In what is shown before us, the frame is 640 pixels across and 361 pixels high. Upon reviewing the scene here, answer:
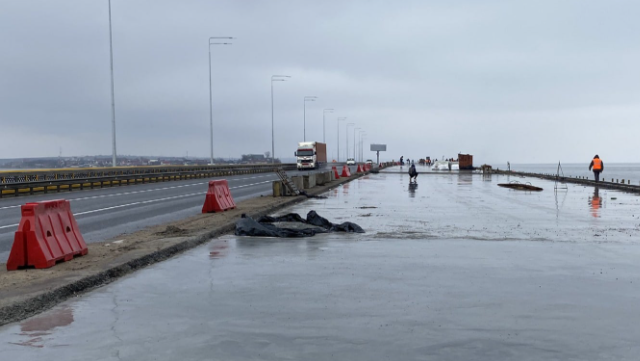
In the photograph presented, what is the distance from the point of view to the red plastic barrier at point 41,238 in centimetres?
962

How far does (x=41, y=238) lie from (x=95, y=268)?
37.8 inches

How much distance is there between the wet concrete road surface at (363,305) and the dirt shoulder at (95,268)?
0.27 meters

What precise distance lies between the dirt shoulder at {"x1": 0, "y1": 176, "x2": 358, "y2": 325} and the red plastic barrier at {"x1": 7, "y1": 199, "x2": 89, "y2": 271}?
19 cm

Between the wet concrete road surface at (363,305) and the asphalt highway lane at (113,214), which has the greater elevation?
the wet concrete road surface at (363,305)

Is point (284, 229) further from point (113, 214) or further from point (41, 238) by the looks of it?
point (113, 214)

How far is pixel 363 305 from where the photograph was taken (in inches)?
296

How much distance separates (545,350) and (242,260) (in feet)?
20.5

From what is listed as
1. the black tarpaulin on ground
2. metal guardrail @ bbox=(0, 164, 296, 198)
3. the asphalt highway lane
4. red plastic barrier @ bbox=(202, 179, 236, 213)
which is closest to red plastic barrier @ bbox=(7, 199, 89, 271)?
the asphalt highway lane

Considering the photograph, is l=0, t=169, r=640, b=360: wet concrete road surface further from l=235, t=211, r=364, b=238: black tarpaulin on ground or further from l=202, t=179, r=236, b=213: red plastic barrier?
l=202, t=179, r=236, b=213: red plastic barrier

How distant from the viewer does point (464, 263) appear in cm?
1059

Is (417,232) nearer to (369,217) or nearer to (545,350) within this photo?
(369,217)

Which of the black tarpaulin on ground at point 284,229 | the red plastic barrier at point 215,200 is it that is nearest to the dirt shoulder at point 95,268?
the black tarpaulin on ground at point 284,229

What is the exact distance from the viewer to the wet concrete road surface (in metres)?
5.87

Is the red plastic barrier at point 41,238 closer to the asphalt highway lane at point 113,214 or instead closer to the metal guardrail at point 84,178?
the asphalt highway lane at point 113,214
